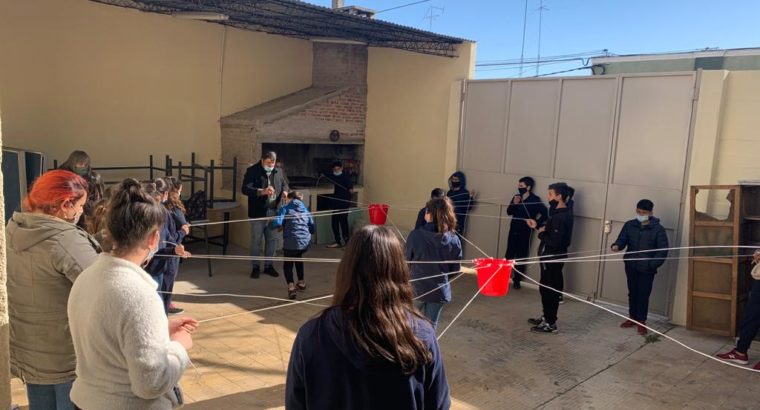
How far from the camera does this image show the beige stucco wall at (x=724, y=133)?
5750 millimetres

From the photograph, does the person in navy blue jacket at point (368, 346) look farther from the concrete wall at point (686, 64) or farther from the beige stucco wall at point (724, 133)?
the concrete wall at point (686, 64)

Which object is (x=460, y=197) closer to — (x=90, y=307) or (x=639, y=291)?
(x=639, y=291)

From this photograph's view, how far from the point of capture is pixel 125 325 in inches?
69.0

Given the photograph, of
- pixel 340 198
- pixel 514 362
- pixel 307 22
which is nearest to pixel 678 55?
pixel 340 198

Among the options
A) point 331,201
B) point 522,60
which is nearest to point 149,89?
point 331,201

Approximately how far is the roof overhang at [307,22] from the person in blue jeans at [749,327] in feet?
17.1

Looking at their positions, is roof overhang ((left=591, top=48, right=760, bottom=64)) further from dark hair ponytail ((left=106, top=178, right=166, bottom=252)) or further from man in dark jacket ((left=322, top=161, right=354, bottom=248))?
dark hair ponytail ((left=106, top=178, right=166, bottom=252))

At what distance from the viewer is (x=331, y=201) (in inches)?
385

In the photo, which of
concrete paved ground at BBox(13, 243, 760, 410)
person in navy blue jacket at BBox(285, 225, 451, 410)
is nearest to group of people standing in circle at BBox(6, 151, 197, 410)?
person in navy blue jacket at BBox(285, 225, 451, 410)

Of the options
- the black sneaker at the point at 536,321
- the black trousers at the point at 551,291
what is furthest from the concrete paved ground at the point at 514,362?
the black trousers at the point at 551,291

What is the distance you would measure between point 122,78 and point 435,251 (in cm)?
589

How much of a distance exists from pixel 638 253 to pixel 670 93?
1893 millimetres

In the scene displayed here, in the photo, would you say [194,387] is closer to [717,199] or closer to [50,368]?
[50,368]

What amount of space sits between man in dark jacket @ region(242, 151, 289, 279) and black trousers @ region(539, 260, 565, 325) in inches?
137
